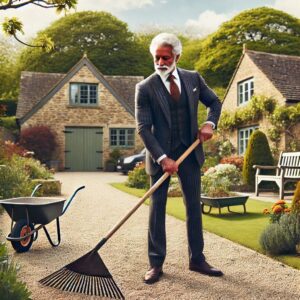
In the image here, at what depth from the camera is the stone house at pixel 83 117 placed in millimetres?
25516

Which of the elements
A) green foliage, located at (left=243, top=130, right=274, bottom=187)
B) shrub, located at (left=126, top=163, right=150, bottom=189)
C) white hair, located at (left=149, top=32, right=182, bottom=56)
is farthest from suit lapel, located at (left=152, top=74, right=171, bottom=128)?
green foliage, located at (left=243, top=130, right=274, bottom=187)

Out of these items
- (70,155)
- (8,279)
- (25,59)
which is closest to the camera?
(8,279)

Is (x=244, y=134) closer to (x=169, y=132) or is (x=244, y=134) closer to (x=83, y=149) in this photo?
(x=83, y=149)

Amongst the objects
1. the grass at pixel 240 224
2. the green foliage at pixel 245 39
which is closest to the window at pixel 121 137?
the green foliage at pixel 245 39

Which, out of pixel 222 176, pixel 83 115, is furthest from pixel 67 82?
pixel 222 176

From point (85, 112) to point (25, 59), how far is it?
15480 mm

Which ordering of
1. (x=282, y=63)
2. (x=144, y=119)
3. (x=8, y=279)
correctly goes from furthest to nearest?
(x=282, y=63), (x=144, y=119), (x=8, y=279)

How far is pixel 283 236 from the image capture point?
508cm

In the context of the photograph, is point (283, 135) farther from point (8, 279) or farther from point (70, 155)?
point (8, 279)

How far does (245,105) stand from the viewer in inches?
773

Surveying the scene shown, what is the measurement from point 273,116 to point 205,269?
1359 centimetres

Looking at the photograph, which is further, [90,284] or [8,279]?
[90,284]

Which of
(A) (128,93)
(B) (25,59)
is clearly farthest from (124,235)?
(B) (25,59)

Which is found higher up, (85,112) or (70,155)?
(85,112)
